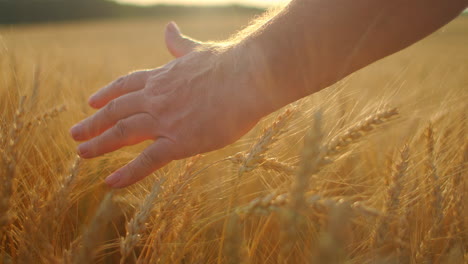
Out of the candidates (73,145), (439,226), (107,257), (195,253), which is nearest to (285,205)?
(195,253)

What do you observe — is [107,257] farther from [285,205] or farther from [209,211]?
[285,205]

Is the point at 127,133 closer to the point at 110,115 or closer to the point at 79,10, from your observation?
the point at 110,115

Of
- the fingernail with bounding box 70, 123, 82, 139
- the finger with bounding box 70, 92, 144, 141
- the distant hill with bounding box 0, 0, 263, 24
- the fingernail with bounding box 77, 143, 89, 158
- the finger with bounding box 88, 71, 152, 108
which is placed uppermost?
the distant hill with bounding box 0, 0, 263, 24

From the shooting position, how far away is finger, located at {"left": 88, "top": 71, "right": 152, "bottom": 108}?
3.92ft

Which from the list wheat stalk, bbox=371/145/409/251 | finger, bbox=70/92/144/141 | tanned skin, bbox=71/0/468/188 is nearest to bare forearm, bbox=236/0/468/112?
tanned skin, bbox=71/0/468/188

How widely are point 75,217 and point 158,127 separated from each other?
0.40 m

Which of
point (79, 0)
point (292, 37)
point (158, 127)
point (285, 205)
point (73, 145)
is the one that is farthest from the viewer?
point (79, 0)

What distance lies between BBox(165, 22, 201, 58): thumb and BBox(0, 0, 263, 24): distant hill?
66.7 ft

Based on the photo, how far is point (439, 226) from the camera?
2.64ft

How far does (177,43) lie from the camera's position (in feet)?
4.42

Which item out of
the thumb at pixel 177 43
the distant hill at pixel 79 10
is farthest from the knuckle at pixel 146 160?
the distant hill at pixel 79 10

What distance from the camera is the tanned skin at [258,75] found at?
0.88 m

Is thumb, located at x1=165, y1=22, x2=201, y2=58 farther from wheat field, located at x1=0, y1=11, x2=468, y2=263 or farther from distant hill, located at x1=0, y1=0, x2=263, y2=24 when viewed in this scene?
distant hill, located at x1=0, y1=0, x2=263, y2=24

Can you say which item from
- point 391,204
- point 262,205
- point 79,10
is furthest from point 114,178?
point 79,10
